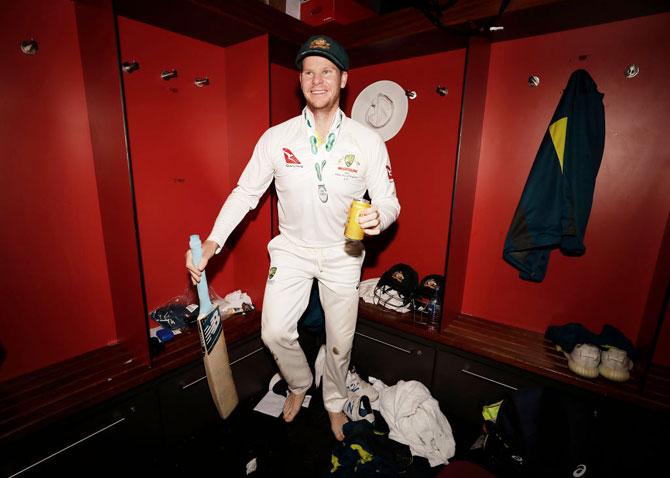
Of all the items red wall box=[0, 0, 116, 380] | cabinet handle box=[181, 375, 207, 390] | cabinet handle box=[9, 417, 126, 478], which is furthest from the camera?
cabinet handle box=[181, 375, 207, 390]

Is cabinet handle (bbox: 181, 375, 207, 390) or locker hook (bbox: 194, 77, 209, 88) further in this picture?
locker hook (bbox: 194, 77, 209, 88)

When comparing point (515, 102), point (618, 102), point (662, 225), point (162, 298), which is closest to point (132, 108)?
point (162, 298)

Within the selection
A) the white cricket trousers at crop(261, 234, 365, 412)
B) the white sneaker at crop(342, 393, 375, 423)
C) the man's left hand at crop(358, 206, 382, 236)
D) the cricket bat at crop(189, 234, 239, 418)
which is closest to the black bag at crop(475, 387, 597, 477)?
the white sneaker at crop(342, 393, 375, 423)

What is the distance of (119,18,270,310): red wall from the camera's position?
6.20 feet

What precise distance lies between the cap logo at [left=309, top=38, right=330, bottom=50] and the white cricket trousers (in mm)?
974

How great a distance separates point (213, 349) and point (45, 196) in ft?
3.62

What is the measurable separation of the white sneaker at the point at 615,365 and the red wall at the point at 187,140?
1.90 metres

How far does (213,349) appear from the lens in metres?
1.60

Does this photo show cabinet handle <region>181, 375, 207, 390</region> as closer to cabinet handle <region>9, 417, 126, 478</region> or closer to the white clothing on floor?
cabinet handle <region>9, 417, 126, 478</region>

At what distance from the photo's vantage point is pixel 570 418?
1453 millimetres

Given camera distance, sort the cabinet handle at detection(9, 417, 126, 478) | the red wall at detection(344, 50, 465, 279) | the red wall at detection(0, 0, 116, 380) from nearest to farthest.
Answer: the cabinet handle at detection(9, 417, 126, 478) < the red wall at detection(0, 0, 116, 380) < the red wall at detection(344, 50, 465, 279)

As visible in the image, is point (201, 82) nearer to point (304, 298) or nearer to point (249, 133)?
point (249, 133)

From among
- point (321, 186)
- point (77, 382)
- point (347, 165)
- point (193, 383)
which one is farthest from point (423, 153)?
point (77, 382)

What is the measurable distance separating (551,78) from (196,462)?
2775mm
